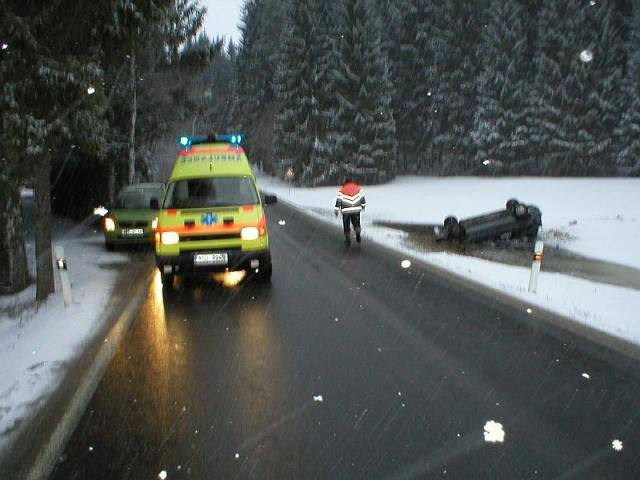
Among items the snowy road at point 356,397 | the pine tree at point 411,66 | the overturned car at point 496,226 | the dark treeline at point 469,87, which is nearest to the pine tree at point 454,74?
the dark treeline at point 469,87

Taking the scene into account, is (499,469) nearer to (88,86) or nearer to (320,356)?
(320,356)

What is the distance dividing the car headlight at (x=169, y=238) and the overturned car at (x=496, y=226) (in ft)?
30.1

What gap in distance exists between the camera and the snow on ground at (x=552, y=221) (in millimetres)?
8148

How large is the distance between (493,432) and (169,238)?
636 cm

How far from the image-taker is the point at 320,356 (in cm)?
611

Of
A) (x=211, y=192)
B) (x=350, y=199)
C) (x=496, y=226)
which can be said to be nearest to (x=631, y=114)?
(x=496, y=226)

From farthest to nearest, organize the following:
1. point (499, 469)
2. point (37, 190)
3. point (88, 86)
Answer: point (37, 190) < point (88, 86) < point (499, 469)

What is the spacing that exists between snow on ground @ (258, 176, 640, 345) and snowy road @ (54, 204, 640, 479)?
110cm

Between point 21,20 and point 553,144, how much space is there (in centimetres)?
4778

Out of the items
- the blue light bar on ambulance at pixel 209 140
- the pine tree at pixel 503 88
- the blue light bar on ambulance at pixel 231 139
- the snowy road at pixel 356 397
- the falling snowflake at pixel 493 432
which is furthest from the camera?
the pine tree at pixel 503 88

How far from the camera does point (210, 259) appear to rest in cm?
905

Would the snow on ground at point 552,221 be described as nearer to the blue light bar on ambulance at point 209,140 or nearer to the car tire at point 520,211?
the car tire at point 520,211

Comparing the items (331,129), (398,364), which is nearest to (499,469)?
(398,364)

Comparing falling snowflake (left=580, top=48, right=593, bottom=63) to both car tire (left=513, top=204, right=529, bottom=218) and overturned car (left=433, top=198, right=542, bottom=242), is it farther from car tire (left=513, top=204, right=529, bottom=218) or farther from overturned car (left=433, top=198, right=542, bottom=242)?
car tire (left=513, top=204, right=529, bottom=218)
